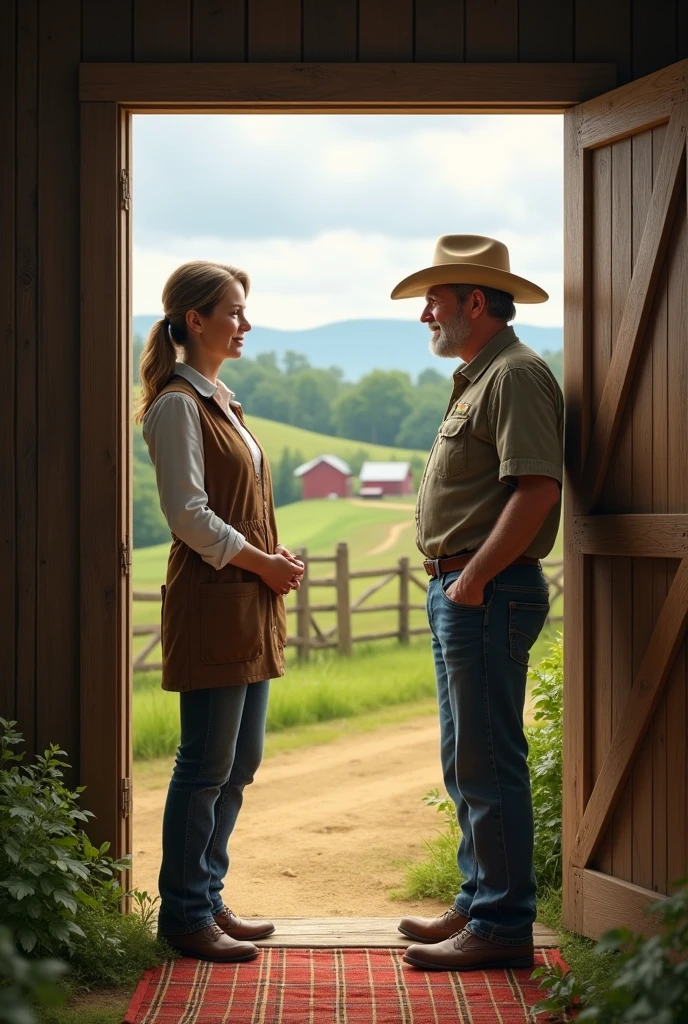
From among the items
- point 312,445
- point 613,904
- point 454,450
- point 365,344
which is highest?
point 365,344

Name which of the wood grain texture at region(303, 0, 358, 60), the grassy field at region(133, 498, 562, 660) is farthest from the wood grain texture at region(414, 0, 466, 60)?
the grassy field at region(133, 498, 562, 660)

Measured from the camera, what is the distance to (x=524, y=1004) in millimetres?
2729

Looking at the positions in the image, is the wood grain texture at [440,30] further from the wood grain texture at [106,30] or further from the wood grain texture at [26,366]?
the wood grain texture at [26,366]

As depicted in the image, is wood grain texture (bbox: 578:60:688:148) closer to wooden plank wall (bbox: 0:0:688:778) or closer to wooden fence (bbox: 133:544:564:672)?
wooden plank wall (bbox: 0:0:688:778)

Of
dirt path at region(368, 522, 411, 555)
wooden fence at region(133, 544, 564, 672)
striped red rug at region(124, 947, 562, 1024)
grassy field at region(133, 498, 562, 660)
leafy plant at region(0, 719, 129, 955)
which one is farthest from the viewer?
dirt path at region(368, 522, 411, 555)

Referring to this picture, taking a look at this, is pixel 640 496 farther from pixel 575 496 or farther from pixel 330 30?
pixel 330 30

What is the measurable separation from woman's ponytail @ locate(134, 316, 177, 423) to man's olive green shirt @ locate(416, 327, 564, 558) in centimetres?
85

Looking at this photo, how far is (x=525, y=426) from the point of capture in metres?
2.86

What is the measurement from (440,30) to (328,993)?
9.68ft

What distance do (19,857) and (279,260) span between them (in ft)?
56.4

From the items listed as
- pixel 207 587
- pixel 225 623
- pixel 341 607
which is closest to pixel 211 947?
pixel 225 623

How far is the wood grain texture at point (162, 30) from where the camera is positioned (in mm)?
3279

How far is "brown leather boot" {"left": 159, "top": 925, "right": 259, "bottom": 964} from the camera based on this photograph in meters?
3.02

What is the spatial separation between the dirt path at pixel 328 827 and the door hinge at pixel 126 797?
2.62 feet
